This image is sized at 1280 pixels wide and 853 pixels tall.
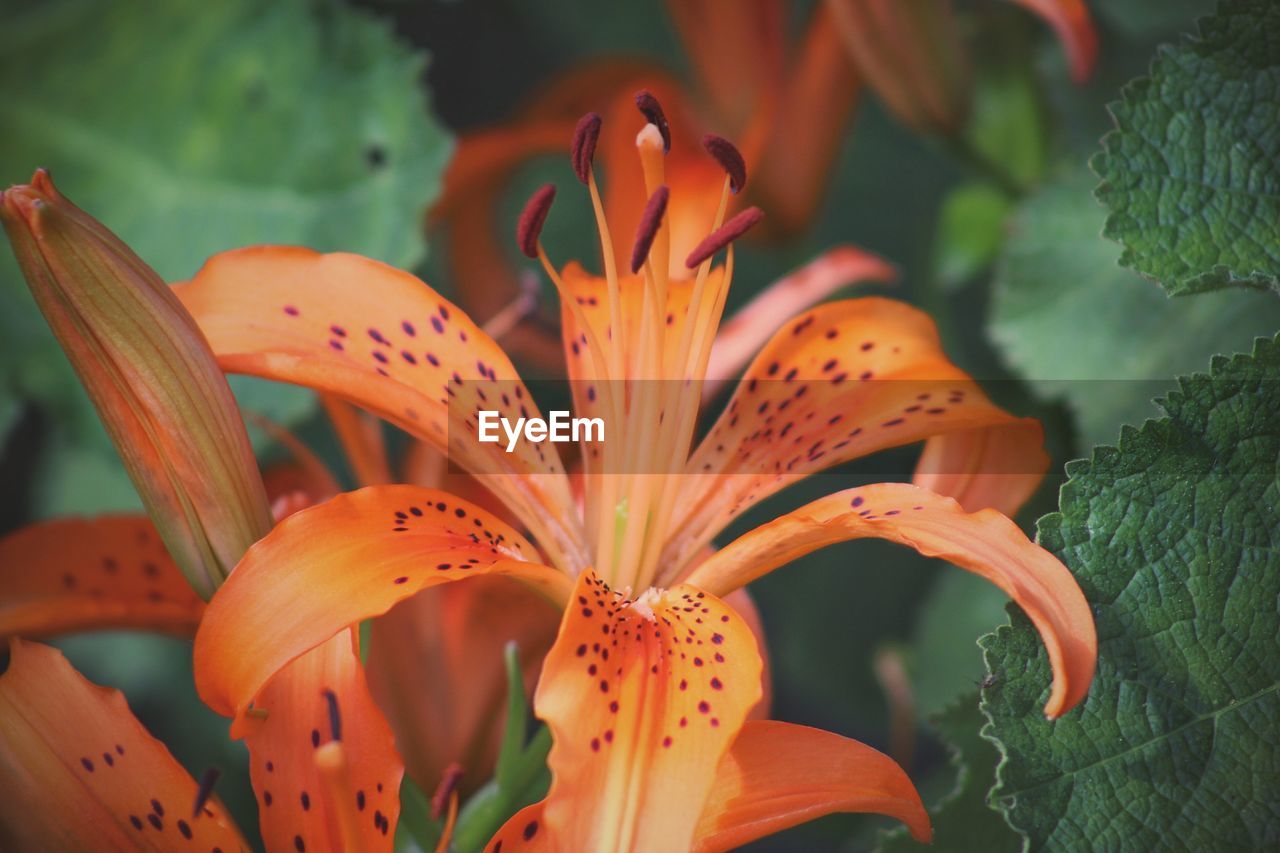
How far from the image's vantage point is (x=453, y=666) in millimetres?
751

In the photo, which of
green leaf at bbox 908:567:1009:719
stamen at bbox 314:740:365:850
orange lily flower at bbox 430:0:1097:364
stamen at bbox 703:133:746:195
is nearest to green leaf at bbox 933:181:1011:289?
orange lily flower at bbox 430:0:1097:364

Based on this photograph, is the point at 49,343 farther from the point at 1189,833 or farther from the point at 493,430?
the point at 1189,833

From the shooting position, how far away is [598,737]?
46 cm

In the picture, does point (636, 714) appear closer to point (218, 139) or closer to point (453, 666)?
point (453, 666)

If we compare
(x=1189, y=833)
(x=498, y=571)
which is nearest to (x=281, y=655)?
(x=498, y=571)

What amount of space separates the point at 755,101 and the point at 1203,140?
0.45m

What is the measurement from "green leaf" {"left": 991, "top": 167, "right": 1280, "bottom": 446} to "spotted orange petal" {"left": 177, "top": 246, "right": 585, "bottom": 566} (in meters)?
0.36

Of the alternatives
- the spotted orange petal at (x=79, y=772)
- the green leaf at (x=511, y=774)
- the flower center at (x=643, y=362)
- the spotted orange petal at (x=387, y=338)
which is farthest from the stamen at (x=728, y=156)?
the spotted orange petal at (x=79, y=772)

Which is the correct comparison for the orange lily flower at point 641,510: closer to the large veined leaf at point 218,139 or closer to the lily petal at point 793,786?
the lily petal at point 793,786

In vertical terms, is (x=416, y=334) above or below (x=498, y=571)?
above

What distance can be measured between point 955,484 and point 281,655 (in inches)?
11.6

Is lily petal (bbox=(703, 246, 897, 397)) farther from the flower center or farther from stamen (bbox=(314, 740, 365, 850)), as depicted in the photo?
stamen (bbox=(314, 740, 365, 850))

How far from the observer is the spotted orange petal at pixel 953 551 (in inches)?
18.5

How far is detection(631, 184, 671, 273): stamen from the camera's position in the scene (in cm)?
56
